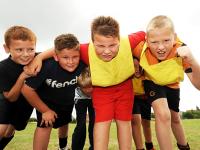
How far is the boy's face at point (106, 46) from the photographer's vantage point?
4852mm

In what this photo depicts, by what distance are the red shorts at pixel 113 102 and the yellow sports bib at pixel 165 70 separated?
41 centimetres

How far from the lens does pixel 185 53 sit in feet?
15.6

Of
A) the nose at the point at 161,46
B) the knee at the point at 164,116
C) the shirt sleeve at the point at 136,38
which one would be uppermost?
the shirt sleeve at the point at 136,38

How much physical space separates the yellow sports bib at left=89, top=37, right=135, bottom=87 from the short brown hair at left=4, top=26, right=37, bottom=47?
1023 millimetres

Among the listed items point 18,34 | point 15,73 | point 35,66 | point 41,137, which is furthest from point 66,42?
point 41,137

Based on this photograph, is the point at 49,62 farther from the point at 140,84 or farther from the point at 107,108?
the point at 140,84

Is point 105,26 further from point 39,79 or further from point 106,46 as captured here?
point 39,79

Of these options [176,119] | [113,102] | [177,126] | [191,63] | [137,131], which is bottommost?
[137,131]

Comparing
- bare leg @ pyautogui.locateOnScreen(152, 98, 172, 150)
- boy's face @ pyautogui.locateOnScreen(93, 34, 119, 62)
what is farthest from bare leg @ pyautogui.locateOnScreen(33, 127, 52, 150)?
bare leg @ pyautogui.locateOnScreen(152, 98, 172, 150)

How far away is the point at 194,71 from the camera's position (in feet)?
16.2

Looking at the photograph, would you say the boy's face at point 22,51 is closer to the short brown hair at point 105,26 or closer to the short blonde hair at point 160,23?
the short brown hair at point 105,26

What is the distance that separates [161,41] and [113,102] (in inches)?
42.1

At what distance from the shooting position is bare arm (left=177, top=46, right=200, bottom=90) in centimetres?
478

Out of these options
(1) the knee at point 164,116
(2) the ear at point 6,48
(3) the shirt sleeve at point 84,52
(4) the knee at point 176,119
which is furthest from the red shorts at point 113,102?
(2) the ear at point 6,48
